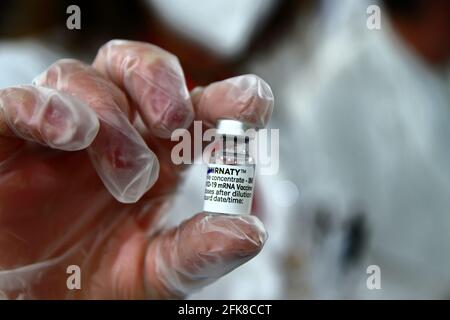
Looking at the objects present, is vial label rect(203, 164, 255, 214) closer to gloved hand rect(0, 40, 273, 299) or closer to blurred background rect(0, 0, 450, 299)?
gloved hand rect(0, 40, 273, 299)

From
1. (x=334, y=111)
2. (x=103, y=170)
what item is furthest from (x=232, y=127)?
(x=334, y=111)

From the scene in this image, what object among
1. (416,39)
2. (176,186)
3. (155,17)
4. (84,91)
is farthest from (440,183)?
(84,91)

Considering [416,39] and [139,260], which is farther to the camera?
[416,39]

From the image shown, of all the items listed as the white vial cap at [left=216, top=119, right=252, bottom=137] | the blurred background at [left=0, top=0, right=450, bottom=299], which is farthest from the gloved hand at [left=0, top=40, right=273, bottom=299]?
the blurred background at [left=0, top=0, right=450, bottom=299]

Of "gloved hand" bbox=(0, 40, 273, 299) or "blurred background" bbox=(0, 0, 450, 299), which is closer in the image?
"gloved hand" bbox=(0, 40, 273, 299)

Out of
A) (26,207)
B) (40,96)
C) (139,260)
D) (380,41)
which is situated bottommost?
(139,260)

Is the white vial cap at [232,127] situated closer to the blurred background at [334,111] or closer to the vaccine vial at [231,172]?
the vaccine vial at [231,172]

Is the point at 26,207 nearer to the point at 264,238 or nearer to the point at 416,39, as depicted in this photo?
the point at 264,238

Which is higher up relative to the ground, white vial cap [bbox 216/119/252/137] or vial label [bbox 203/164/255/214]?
white vial cap [bbox 216/119/252/137]
